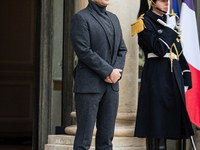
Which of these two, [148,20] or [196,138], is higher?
[148,20]

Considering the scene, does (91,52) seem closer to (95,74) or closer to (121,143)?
(95,74)

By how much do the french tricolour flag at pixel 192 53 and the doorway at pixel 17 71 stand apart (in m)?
2.08

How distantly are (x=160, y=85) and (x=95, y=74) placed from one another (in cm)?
110

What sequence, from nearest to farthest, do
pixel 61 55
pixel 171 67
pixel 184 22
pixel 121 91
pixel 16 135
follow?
Result: pixel 171 67, pixel 121 91, pixel 184 22, pixel 16 135, pixel 61 55

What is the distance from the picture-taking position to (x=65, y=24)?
657 centimetres

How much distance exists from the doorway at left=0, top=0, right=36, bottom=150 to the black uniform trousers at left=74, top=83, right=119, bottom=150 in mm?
2350

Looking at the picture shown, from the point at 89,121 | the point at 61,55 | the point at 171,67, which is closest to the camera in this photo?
the point at 89,121

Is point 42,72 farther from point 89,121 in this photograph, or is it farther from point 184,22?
point 89,121

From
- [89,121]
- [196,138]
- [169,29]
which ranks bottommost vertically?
[196,138]

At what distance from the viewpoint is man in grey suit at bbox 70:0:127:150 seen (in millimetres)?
3359

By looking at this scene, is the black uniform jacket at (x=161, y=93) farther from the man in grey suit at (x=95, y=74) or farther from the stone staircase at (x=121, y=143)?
the man in grey suit at (x=95, y=74)

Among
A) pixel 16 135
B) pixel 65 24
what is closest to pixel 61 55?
pixel 65 24

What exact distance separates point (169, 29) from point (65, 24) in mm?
2642

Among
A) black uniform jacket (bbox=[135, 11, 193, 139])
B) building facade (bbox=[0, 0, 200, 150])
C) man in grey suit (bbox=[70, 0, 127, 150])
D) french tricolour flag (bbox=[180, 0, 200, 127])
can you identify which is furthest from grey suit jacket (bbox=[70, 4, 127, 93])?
french tricolour flag (bbox=[180, 0, 200, 127])
